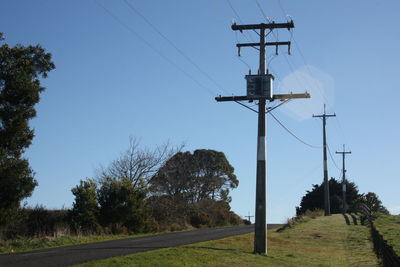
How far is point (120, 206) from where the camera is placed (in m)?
34.1

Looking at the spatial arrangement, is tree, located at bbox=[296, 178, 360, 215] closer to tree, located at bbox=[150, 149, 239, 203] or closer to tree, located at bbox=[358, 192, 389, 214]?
tree, located at bbox=[358, 192, 389, 214]

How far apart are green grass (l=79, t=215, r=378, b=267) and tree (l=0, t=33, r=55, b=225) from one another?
9.76 metres

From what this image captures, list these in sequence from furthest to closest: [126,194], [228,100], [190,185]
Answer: [190,185], [126,194], [228,100]

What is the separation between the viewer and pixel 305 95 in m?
22.6

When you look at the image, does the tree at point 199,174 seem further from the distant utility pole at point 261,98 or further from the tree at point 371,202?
the distant utility pole at point 261,98

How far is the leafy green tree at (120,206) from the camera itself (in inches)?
1329

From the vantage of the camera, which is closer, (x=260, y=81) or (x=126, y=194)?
(x=260, y=81)

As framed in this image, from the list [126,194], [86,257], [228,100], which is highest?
[228,100]

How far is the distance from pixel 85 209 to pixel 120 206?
3.14 m

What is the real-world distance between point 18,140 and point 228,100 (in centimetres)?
1048

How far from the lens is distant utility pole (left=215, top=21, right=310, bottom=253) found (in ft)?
67.1

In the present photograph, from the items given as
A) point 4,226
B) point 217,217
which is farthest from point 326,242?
point 217,217

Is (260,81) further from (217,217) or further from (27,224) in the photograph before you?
(217,217)

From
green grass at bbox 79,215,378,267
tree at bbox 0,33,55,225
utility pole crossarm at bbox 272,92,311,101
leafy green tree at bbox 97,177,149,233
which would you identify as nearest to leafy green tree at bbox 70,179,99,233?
leafy green tree at bbox 97,177,149,233
